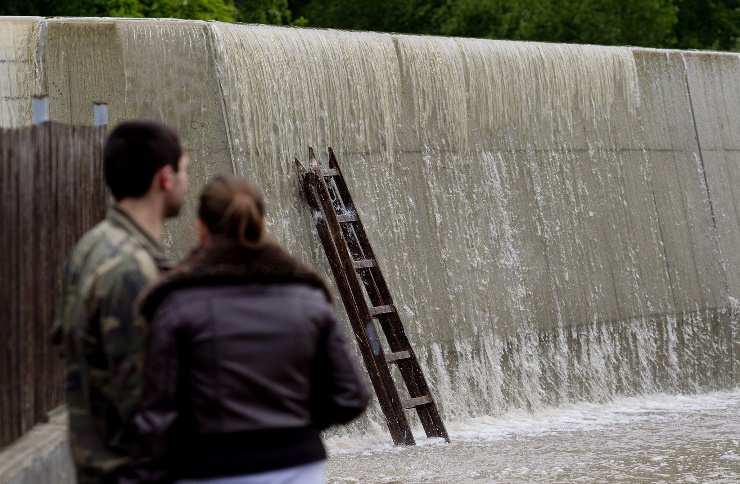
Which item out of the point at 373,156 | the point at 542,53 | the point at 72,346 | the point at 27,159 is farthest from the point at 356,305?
the point at 72,346

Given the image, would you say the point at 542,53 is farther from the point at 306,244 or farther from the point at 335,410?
the point at 335,410

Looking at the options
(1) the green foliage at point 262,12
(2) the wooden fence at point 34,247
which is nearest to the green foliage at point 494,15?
(1) the green foliage at point 262,12

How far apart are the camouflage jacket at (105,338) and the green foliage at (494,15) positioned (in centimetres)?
2037

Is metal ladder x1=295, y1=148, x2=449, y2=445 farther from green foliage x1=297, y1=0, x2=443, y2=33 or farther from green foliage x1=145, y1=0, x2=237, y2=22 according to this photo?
green foliage x1=297, y1=0, x2=443, y2=33

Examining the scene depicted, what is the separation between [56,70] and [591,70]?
20.5 ft

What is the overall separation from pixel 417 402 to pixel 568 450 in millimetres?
1263

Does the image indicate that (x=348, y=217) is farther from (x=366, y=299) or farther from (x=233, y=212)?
(x=233, y=212)

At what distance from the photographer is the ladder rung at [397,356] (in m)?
11.6

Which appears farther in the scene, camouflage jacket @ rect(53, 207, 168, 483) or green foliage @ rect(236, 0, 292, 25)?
green foliage @ rect(236, 0, 292, 25)

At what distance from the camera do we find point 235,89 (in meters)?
11.8

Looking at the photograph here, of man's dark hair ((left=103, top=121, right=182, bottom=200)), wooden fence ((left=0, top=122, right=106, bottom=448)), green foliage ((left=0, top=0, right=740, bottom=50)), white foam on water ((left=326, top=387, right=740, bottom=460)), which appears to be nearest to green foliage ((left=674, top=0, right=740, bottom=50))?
green foliage ((left=0, top=0, right=740, bottom=50))

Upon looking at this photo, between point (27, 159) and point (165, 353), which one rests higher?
point (27, 159)

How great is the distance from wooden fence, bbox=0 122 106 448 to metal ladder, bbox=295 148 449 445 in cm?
544

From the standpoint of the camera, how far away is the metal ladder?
11.4 m
